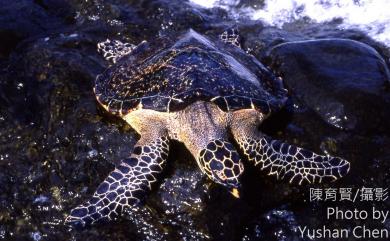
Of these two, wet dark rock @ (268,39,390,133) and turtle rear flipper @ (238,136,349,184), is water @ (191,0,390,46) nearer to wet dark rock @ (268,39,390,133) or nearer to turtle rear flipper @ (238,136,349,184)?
wet dark rock @ (268,39,390,133)

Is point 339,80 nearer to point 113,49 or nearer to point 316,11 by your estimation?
point 316,11

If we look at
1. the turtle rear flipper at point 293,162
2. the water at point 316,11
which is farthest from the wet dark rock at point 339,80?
the water at point 316,11

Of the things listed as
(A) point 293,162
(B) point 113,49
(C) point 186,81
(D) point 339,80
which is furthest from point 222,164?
(B) point 113,49

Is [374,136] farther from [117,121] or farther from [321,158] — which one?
[117,121]

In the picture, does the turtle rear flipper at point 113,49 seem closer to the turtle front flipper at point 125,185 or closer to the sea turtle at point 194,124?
the sea turtle at point 194,124

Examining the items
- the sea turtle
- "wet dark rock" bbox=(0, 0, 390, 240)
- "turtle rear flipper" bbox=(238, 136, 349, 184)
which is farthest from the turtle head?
"turtle rear flipper" bbox=(238, 136, 349, 184)
